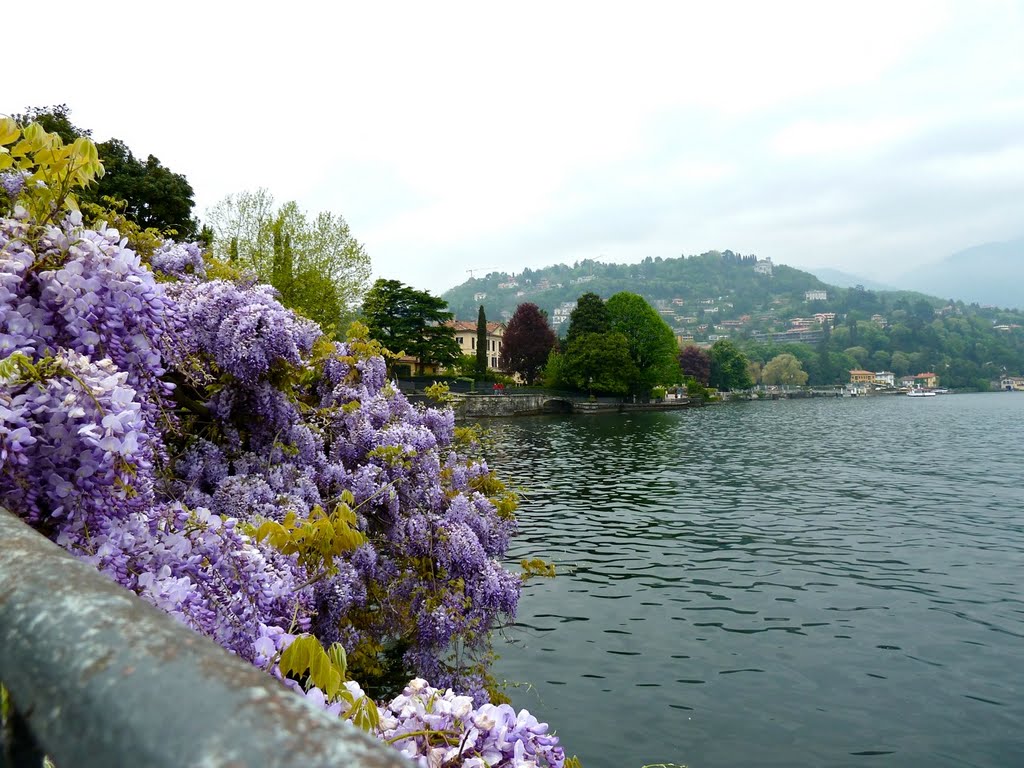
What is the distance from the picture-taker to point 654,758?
29.8ft

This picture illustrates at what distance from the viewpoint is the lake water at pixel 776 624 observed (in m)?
9.65

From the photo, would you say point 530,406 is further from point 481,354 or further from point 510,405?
point 481,354

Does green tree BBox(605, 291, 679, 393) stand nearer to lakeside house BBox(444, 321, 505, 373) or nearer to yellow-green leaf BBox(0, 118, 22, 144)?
lakeside house BBox(444, 321, 505, 373)

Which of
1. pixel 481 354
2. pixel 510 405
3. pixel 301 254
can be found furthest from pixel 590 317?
pixel 301 254

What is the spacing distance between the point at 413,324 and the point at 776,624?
6628cm

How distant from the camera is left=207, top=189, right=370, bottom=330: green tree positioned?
143ft

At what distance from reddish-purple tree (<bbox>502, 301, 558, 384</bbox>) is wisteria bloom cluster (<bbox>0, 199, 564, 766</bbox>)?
99.7 metres

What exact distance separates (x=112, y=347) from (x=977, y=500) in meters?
29.0

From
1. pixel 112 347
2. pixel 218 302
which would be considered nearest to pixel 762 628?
pixel 218 302

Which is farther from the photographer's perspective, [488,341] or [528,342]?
[488,341]

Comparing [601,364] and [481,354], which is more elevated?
[481,354]

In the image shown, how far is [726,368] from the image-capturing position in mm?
164625

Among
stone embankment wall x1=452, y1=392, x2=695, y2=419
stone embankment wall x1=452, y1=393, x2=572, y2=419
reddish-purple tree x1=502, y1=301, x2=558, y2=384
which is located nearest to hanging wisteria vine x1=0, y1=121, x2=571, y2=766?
stone embankment wall x1=452, y1=392, x2=695, y2=419

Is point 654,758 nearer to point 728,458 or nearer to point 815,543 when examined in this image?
point 815,543
